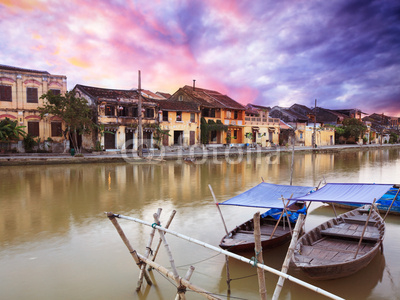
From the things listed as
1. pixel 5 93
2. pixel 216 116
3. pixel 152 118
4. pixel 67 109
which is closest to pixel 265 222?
pixel 67 109

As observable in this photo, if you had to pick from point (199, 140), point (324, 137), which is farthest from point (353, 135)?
point (199, 140)

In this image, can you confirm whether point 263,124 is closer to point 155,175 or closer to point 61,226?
point 155,175

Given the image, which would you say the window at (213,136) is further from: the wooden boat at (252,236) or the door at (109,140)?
the wooden boat at (252,236)

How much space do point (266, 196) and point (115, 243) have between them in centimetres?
413

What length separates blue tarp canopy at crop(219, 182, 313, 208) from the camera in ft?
23.9

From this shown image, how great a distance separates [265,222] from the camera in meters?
8.52

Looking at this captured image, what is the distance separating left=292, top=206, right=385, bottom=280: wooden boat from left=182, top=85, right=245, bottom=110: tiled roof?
3141 centimetres

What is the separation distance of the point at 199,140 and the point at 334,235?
30709 mm

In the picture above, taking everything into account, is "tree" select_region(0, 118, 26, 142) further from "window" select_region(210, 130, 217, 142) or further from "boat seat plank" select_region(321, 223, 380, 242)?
"boat seat plank" select_region(321, 223, 380, 242)

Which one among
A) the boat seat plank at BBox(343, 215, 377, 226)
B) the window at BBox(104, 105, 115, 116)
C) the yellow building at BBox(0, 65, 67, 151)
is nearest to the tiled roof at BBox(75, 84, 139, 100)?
the window at BBox(104, 105, 115, 116)

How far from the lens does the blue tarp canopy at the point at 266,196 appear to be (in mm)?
7293

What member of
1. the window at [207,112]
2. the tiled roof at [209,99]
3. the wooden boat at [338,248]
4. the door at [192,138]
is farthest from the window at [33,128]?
the wooden boat at [338,248]

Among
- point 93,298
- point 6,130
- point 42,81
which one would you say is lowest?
point 93,298

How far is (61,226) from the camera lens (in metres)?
9.70
